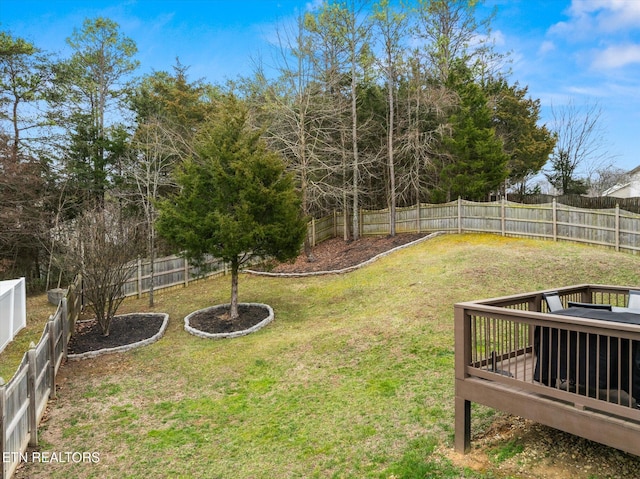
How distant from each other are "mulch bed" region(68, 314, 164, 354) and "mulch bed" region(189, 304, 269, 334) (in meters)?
0.96

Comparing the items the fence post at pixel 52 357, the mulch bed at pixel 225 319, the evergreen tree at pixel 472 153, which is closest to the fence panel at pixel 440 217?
the evergreen tree at pixel 472 153

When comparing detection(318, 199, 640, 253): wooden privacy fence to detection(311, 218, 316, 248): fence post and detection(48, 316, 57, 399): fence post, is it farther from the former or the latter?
detection(48, 316, 57, 399): fence post

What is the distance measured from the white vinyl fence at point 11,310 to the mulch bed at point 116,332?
1.28 metres

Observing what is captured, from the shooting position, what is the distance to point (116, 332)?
923 cm

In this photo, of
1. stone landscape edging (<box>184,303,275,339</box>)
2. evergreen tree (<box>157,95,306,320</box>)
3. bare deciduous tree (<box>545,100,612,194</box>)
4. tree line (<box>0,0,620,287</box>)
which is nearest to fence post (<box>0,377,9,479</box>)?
stone landscape edging (<box>184,303,275,339</box>)

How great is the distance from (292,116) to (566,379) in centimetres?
1510

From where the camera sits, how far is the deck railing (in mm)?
2658

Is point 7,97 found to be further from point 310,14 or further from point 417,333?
point 417,333

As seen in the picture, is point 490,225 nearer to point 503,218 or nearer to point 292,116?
point 503,218

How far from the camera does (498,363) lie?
12.6 feet

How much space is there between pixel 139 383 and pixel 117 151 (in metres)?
14.1

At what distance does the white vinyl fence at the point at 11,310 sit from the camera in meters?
8.62

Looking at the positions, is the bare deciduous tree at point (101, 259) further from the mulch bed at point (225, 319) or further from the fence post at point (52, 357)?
the fence post at point (52, 357)

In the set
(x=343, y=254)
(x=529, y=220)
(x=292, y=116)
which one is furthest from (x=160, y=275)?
(x=529, y=220)
